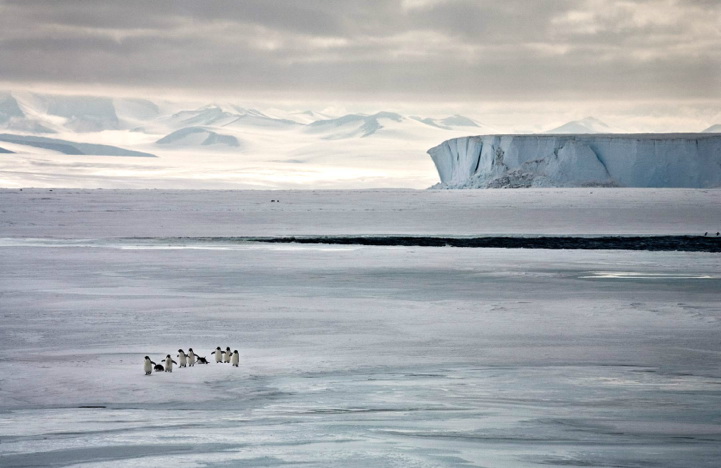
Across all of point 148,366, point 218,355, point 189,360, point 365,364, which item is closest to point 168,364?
point 148,366

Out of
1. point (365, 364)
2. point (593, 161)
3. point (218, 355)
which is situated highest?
point (593, 161)

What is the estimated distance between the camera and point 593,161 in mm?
72312

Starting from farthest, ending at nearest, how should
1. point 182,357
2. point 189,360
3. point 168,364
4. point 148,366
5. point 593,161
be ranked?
1. point 593,161
2. point 189,360
3. point 182,357
4. point 168,364
5. point 148,366

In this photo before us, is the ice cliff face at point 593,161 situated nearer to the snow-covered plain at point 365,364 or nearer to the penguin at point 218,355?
the snow-covered plain at point 365,364

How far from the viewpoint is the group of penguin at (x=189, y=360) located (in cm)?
884

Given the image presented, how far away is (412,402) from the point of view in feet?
25.2

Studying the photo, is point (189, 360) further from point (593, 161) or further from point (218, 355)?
point (593, 161)

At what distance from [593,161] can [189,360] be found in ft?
216

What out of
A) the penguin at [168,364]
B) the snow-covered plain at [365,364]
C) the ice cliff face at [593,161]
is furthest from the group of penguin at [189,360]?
the ice cliff face at [593,161]

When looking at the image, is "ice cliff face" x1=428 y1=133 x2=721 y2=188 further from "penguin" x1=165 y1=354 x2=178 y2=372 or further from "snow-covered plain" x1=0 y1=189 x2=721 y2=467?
"penguin" x1=165 y1=354 x2=178 y2=372

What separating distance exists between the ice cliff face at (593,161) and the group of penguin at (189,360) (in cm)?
6378

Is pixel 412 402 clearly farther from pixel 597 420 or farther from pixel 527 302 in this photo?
pixel 527 302

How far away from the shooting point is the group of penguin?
29.0 ft

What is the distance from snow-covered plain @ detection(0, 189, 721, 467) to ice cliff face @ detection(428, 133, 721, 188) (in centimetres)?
5221
